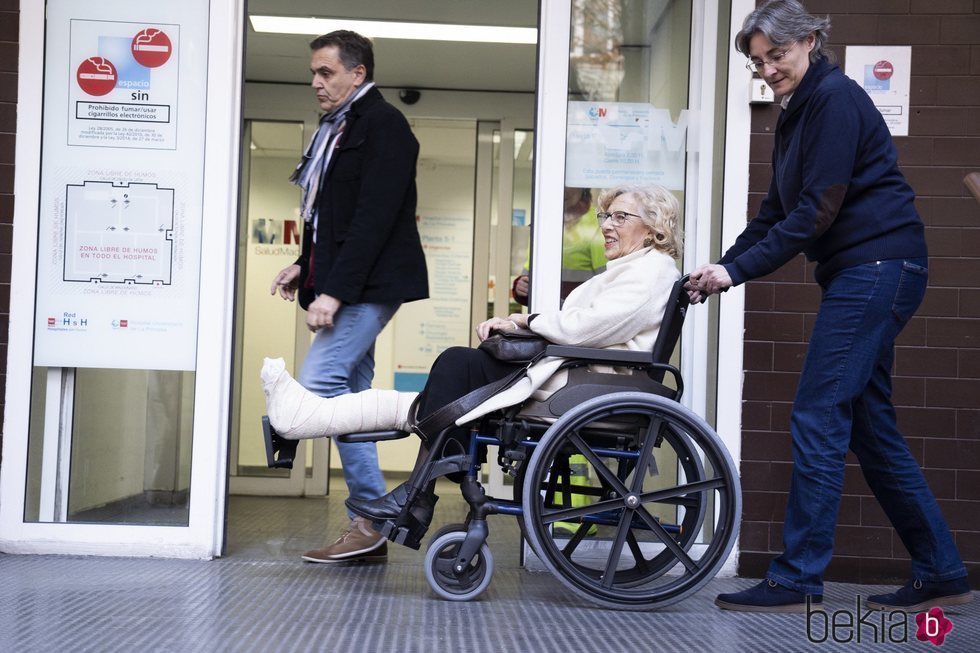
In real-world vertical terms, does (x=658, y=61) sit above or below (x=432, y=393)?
above

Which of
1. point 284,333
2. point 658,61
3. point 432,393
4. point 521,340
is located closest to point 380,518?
point 432,393

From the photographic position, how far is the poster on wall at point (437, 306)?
24.6 feet

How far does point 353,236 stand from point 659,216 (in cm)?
102

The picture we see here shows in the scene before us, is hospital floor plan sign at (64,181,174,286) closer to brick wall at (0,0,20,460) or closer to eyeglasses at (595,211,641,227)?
brick wall at (0,0,20,460)

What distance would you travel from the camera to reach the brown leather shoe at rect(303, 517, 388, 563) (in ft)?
12.0

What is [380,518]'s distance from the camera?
307cm

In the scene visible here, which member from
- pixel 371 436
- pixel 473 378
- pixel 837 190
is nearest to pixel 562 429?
pixel 473 378

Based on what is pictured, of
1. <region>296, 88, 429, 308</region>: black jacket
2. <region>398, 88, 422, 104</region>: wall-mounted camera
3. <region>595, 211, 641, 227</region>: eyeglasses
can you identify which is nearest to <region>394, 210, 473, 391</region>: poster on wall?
<region>398, 88, 422, 104</region>: wall-mounted camera

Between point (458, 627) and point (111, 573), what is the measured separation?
127 centimetres

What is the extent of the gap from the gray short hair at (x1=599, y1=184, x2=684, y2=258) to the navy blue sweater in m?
0.27

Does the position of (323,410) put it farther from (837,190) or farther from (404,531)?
(837,190)

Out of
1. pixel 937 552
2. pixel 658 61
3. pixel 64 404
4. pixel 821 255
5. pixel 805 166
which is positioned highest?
pixel 658 61

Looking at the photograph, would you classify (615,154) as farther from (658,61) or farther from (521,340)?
(521,340)

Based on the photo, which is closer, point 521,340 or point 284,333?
point 521,340
